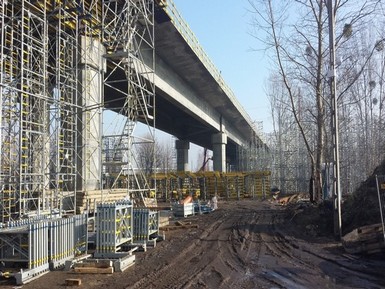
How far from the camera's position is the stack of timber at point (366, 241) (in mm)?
11031

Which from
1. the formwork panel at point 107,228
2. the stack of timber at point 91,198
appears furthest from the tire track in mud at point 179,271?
the stack of timber at point 91,198

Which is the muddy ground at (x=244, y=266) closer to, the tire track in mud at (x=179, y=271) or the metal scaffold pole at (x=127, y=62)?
the tire track in mud at (x=179, y=271)

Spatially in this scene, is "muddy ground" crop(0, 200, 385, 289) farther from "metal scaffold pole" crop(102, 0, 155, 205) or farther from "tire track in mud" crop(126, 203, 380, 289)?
"metal scaffold pole" crop(102, 0, 155, 205)

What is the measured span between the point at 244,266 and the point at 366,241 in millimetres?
3881

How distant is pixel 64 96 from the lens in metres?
18.3

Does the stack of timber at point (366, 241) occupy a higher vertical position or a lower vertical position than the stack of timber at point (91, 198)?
lower

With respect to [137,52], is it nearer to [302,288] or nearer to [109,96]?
[109,96]

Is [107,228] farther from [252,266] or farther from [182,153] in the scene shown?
[182,153]

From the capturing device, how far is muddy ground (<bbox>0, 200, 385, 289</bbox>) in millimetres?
8555

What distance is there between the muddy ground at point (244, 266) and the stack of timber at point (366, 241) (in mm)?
215

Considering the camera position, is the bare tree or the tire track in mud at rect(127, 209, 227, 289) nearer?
the tire track in mud at rect(127, 209, 227, 289)

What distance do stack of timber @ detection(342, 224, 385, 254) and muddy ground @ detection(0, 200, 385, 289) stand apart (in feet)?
0.70

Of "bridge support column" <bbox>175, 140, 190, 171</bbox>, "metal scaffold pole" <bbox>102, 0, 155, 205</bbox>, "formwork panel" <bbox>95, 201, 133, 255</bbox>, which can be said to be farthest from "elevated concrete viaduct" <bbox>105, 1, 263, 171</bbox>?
"formwork panel" <bbox>95, 201, 133, 255</bbox>

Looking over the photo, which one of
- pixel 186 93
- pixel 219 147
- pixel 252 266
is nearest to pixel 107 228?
pixel 252 266
